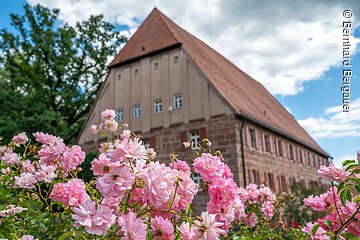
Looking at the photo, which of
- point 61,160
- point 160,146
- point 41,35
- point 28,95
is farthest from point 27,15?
point 61,160

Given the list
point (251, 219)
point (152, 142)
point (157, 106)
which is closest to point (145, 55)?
point (157, 106)

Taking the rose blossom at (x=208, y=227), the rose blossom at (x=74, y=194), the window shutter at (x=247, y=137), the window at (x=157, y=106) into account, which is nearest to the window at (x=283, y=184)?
the window shutter at (x=247, y=137)

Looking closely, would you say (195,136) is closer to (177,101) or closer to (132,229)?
(177,101)

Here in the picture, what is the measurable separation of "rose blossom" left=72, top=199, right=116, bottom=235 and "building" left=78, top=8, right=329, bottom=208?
466 inches

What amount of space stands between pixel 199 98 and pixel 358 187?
12709 millimetres

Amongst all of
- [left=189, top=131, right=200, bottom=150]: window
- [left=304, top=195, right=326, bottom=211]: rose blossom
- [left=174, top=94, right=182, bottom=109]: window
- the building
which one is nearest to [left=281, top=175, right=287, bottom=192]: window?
the building

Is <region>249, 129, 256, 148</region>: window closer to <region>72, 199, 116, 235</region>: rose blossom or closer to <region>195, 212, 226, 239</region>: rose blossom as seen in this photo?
<region>195, 212, 226, 239</region>: rose blossom

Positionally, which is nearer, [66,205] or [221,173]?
[221,173]

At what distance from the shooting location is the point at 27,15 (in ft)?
67.2

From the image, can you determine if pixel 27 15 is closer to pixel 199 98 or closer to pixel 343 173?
pixel 199 98

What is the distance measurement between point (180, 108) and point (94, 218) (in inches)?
526

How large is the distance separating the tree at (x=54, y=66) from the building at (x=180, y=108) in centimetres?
321

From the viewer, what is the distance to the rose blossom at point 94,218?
1222 mm

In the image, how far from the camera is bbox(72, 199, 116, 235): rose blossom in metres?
1.22
